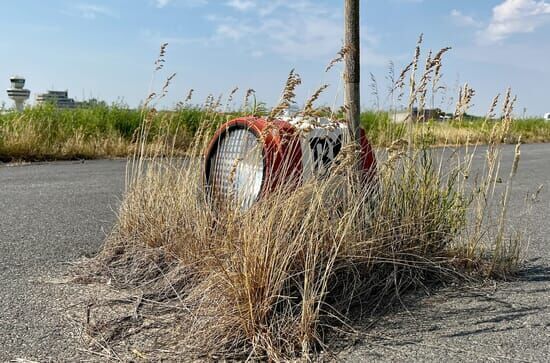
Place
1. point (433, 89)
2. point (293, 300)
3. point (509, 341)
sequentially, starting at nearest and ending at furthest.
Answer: point (509, 341), point (293, 300), point (433, 89)

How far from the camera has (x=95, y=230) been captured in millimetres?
4797

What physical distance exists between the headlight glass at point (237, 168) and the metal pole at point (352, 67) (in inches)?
23.4

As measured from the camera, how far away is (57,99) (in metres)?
14.5

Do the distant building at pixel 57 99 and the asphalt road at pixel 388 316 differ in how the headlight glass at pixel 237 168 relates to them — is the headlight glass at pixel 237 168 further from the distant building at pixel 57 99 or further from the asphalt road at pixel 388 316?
the distant building at pixel 57 99

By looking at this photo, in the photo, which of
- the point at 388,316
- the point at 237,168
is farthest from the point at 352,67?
the point at 388,316

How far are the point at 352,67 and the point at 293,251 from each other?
50.5 inches

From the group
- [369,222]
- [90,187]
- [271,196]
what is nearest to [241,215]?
[271,196]

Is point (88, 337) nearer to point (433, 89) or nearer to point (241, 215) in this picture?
point (241, 215)

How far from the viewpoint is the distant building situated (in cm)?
1396

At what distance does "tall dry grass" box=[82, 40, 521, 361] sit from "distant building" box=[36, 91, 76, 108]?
11.4 metres

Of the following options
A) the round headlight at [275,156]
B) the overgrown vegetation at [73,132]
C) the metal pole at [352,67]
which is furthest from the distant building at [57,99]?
the metal pole at [352,67]

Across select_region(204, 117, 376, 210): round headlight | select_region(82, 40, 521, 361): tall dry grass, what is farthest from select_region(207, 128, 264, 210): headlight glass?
select_region(82, 40, 521, 361): tall dry grass

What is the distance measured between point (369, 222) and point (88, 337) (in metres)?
1.57

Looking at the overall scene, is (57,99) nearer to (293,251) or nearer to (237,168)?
(237,168)
